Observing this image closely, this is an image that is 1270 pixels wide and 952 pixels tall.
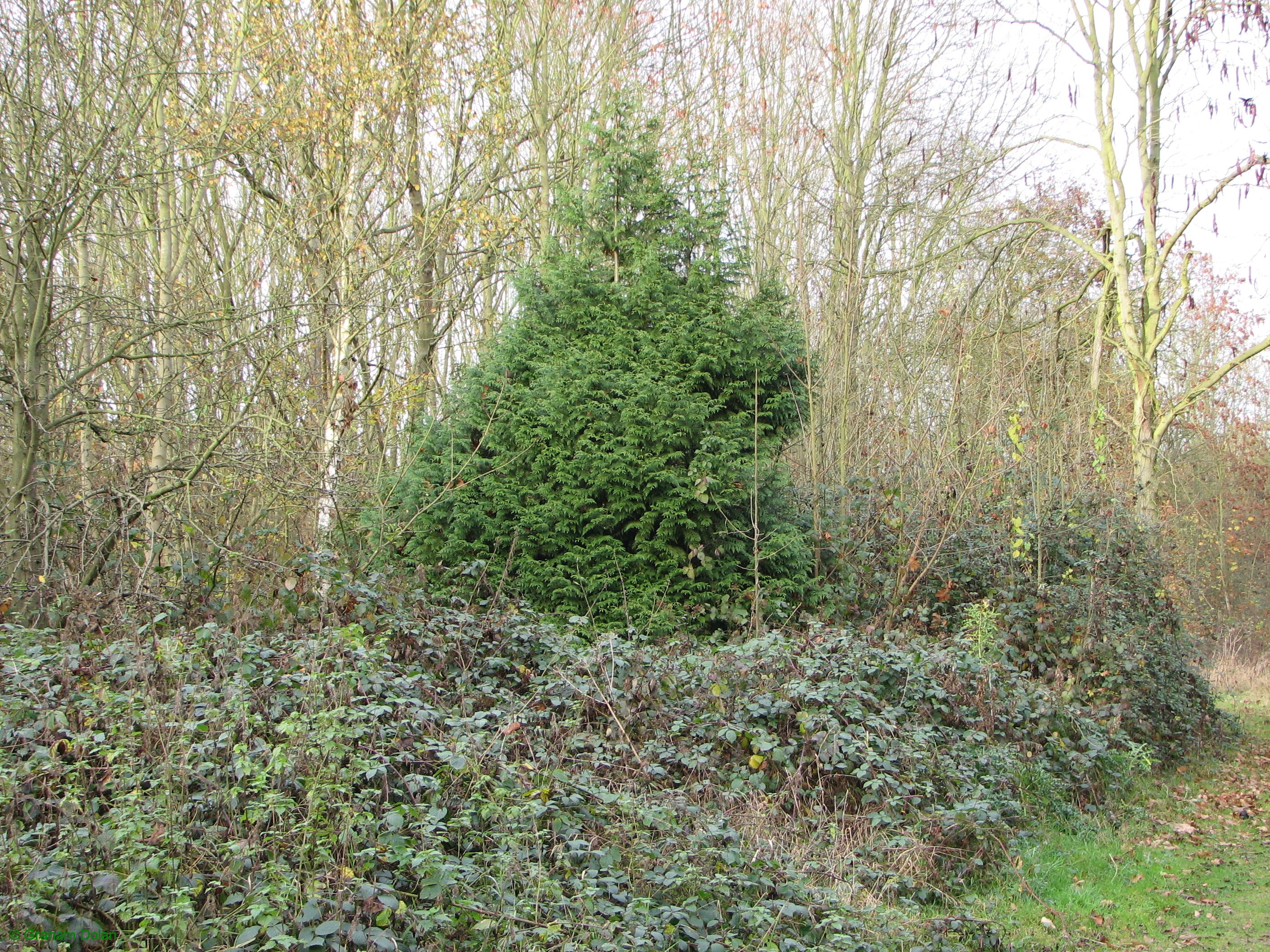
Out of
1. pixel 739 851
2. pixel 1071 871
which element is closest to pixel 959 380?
pixel 1071 871

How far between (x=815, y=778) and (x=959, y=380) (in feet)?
17.2

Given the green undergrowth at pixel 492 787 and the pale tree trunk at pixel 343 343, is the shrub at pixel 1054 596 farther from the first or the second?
the pale tree trunk at pixel 343 343

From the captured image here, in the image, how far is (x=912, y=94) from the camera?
1581cm

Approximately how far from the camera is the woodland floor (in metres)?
4.81

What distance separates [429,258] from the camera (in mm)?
12164

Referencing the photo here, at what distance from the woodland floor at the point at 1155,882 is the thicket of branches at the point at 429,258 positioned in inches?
130

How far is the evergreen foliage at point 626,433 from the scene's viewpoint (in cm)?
802

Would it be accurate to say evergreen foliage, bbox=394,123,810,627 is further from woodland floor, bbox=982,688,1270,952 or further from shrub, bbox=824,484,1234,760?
woodland floor, bbox=982,688,1270,952

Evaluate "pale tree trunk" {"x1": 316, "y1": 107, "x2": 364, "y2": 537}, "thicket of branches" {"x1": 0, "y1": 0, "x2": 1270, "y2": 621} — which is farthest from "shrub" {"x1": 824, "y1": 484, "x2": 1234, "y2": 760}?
"pale tree trunk" {"x1": 316, "y1": 107, "x2": 364, "y2": 537}

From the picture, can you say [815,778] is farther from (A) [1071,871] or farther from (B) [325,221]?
(B) [325,221]

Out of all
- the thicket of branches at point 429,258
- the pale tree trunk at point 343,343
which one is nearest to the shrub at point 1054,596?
the thicket of branches at point 429,258

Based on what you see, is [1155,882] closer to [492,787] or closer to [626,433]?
[492,787]

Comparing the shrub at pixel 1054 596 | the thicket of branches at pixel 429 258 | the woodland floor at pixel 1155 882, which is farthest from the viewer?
the shrub at pixel 1054 596

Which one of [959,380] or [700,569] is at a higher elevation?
[959,380]
